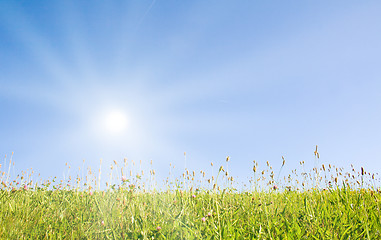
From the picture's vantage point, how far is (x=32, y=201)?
4.18 meters

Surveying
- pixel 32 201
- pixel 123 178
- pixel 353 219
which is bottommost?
pixel 353 219

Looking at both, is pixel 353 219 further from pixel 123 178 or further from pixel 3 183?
pixel 3 183

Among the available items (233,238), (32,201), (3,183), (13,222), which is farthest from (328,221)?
(3,183)

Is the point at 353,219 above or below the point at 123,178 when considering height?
below

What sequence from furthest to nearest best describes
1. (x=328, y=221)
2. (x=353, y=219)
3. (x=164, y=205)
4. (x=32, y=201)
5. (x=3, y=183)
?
1. (x=3, y=183)
2. (x=32, y=201)
3. (x=164, y=205)
4. (x=353, y=219)
5. (x=328, y=221)

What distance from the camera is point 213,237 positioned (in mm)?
2158

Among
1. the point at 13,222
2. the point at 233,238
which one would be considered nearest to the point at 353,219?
the point at 233,238

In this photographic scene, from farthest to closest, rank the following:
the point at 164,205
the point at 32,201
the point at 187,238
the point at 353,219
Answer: the point at 32,201 < the point at 164,205 < the point at 353,219 < the point at 187,238

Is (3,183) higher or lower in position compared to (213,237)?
higher

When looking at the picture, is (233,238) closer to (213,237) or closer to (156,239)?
(213,237)

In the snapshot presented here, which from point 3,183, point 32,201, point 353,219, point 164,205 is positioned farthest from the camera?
point 3,183

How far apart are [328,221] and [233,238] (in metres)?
1.23

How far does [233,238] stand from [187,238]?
396mm

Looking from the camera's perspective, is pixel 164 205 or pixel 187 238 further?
pixel 164 205
